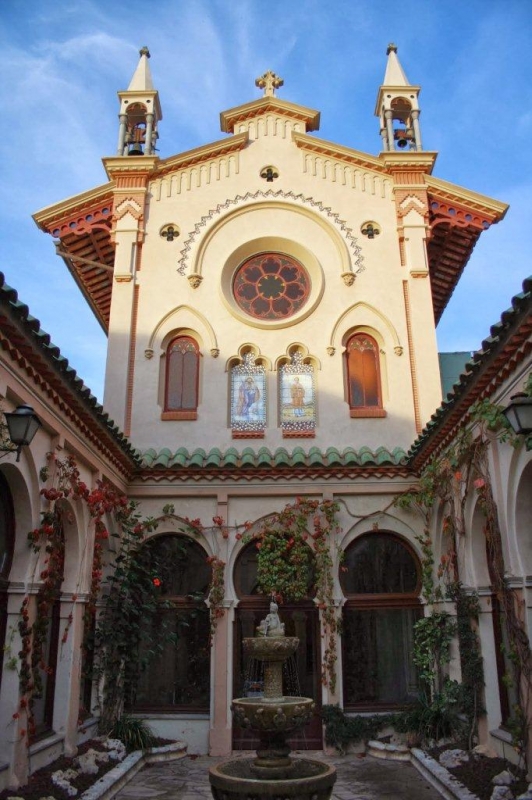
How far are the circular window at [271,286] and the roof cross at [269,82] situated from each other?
4.37 metres

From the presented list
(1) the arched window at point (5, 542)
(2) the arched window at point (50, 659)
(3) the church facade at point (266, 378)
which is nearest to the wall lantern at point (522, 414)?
(3) the church facade at point (266, 378)

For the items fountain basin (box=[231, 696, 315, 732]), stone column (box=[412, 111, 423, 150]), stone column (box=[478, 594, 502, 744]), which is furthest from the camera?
stone column (box=[412, 111, 423, 150])

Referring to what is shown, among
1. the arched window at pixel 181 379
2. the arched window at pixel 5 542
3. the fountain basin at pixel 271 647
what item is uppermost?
the arched window at pixel 181 379

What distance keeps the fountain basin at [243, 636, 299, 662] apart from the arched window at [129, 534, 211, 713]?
14.6ft

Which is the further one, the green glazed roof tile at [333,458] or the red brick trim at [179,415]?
the red brick trim at [179,415]

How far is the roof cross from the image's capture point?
16922 mm

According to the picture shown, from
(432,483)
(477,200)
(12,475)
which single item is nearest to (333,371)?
(432,483)

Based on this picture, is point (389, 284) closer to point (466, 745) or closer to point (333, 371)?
point (333, 371)

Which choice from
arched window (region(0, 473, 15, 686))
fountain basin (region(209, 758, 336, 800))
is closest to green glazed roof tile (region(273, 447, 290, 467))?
arched window (region(0, 473, 15, 686))

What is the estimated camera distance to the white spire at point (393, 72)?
1703 centimetres

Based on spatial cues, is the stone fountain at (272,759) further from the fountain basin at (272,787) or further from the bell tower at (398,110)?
the bell tower at (398,110)

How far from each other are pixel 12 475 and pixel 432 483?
22.0ft

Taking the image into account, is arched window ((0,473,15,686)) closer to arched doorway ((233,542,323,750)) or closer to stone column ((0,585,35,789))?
stone column ((0,585,35,789))

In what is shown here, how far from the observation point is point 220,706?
11984mm
